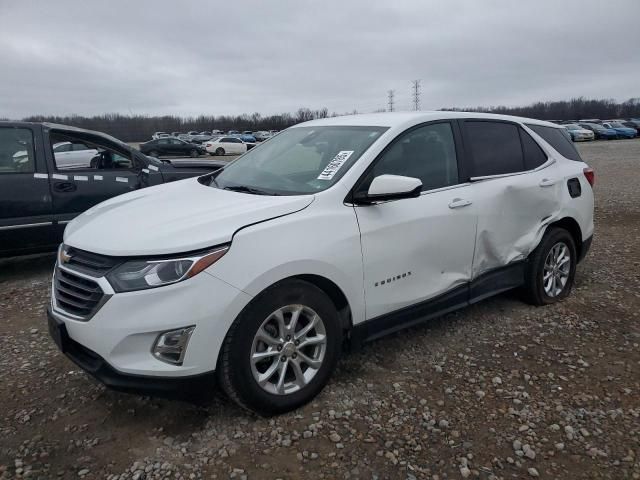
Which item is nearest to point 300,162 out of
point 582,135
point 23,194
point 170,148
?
point 23,194

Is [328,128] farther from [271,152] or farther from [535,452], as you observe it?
[535,452]

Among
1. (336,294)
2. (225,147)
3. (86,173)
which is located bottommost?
(336,294)

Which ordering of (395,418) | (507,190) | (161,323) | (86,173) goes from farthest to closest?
(86,173), (507,190), (395,418), (161,323)

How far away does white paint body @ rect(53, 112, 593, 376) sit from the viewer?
2.41 metres

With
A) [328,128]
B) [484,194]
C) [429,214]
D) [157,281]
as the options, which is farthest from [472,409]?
[328,128]

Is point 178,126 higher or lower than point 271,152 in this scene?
higher

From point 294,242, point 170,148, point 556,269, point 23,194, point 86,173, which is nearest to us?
point 294,242

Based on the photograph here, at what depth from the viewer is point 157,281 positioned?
241cm

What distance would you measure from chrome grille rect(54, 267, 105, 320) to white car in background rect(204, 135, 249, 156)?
30527mm

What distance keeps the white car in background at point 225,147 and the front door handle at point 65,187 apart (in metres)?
27.6

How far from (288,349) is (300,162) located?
1382 mm

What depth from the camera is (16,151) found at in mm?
5195

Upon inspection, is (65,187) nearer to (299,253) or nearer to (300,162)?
(300,162)

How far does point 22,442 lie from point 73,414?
30 centimetres
